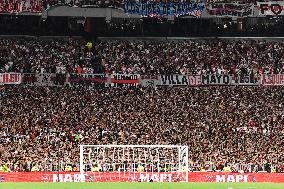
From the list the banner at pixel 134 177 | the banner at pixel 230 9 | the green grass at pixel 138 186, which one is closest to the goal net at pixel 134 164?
the banner at pixel 134 177

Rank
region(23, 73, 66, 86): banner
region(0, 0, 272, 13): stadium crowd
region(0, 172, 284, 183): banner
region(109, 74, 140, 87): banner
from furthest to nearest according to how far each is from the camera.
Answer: region(109, 74, 140, 87): banner
region(23, 73, 66, 86): banner
region(0, 0, 272, 13): stadium crowd
region(0, 172, 284, 183): banner

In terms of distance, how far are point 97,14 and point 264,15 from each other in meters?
10.3

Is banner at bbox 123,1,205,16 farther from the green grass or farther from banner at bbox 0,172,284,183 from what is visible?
the green grass

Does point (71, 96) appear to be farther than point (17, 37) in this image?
No

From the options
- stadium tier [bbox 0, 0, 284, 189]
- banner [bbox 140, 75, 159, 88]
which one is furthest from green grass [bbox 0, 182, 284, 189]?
banner [bbox 140, 75, 159, 88]

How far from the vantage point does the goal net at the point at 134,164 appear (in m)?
32.8

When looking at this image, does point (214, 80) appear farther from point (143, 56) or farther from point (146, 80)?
point (143, 56)

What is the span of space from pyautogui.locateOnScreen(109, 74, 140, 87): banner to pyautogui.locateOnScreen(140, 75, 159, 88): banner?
0.40 metres

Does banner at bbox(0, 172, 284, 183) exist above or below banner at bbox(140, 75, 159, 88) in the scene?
below

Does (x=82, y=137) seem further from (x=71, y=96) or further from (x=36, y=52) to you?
(x=36, y=52)

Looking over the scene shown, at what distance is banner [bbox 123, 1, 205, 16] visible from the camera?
4116cm

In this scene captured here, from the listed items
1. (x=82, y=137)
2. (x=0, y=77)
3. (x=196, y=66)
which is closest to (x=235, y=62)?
(x=196, y=66)

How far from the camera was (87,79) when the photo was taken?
44.4 meters

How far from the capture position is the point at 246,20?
157ft
